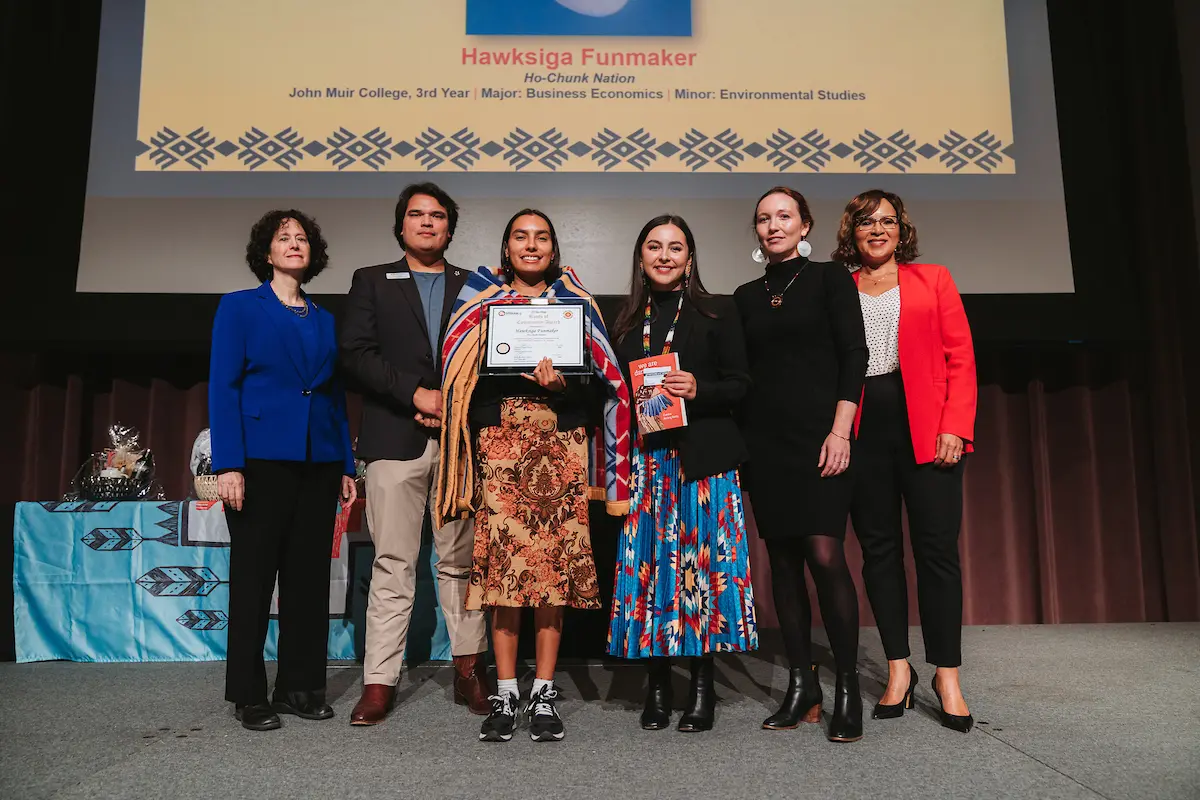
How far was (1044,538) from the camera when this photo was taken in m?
A: 3.68

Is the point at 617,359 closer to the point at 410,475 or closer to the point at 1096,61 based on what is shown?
the point at 410,475

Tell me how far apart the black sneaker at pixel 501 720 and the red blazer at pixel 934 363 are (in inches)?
44.7

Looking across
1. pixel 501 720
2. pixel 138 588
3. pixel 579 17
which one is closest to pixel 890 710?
pixel 501 720

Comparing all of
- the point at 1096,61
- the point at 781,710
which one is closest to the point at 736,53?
the point at 1096,61

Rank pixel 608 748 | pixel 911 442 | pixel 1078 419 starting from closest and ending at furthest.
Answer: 1. pixel 608 748
2. pixel 911 442
3. pixel 1078 419

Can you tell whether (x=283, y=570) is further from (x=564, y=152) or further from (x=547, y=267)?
(x=564, y=152)

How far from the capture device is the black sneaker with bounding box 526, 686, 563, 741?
69.7 inches

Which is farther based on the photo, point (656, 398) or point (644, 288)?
point (644, 288)

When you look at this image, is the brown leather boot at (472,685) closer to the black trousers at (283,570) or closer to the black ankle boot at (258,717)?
the black trousers at (283,570)

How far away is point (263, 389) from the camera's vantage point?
2004 millimetres

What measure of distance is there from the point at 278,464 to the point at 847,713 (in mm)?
1586

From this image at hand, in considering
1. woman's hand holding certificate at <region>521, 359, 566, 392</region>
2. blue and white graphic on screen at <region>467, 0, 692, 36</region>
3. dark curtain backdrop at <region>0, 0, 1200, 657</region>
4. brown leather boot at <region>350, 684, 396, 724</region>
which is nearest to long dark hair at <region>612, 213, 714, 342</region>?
woman's hand holding certificate at <region>521, 359, 566, 392</region>

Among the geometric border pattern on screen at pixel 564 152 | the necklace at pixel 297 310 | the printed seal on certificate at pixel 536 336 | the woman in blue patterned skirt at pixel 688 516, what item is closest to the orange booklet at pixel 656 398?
the woman in blue patterned skirt at pixel 688 516

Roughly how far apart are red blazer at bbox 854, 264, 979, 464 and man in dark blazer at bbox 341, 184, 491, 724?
1182mm
